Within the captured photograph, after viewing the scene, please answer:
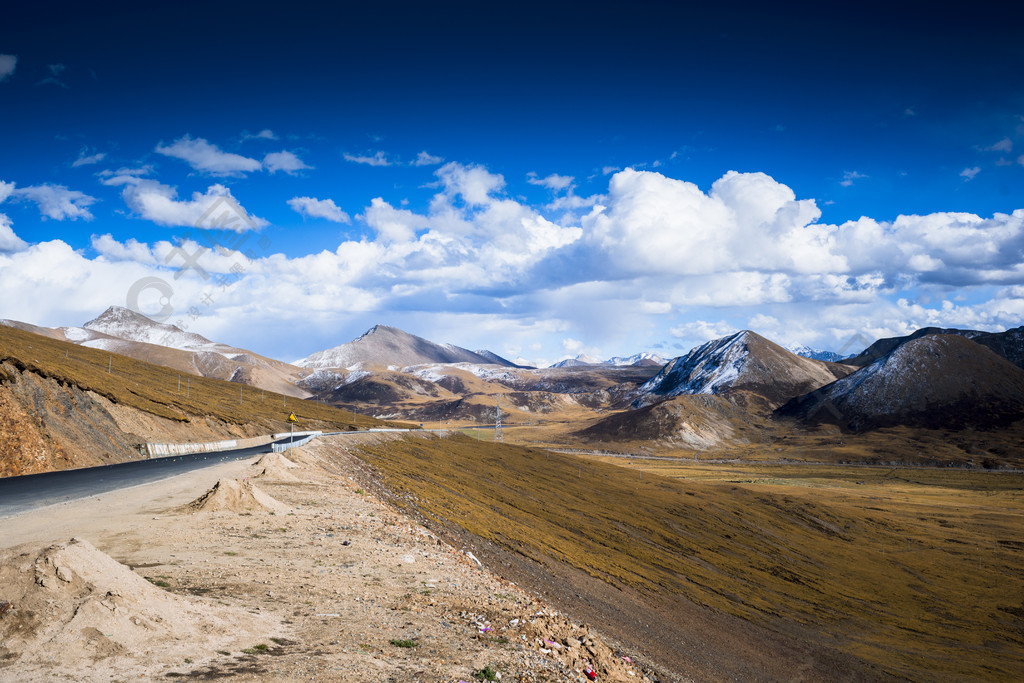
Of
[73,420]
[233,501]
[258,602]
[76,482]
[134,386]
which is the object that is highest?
[134,386]

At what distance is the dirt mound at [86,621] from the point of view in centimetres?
988

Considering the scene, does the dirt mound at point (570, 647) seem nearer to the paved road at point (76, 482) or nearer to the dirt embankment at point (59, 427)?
the paved road at point (76, 482)

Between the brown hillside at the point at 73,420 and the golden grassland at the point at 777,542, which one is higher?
the brown hillside at the point at 73,420

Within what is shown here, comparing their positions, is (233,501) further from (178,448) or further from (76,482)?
(178,448)

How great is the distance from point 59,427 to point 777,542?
82183 millimetres

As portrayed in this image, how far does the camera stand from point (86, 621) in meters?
10.6

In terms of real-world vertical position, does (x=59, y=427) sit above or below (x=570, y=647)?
above

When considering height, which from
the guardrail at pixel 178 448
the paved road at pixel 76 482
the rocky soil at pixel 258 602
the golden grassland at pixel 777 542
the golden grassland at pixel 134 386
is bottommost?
the golden grassland at pixel 777 542

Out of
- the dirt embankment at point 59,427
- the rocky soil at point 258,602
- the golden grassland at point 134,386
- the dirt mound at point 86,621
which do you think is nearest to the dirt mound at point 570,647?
the rocky soil at point 258,602

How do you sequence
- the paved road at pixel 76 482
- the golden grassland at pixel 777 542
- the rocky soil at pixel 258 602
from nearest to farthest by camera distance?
1. the rocky soil at pixel 258 602
2. the paved road at pixel 76 482
3. the golden grassland at pixel 777 542

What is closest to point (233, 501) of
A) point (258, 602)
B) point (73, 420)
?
point (258, 602)

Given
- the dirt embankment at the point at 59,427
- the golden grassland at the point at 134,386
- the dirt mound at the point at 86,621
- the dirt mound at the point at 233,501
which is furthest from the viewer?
the golden grassland at the point at 134,386

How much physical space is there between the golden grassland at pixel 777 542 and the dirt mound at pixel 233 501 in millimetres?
12241

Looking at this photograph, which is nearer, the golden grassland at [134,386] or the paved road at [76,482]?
the paved road at [76,482]
